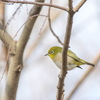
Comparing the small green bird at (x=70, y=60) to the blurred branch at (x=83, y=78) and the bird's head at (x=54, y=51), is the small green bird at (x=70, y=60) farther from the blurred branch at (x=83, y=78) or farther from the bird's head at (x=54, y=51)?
the blurred branch at (x=83, y=78)

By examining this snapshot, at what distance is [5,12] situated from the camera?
10.4ft

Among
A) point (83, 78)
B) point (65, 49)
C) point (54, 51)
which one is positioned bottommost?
point (65, 49)

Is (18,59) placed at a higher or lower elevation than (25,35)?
lower

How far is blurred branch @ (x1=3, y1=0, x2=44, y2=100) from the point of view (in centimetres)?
212

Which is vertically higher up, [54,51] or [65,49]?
[54,51]

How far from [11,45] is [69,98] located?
877 mm

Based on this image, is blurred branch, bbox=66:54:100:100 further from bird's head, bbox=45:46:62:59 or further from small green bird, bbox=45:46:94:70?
A: bird's head, bbox=45:46:62:59

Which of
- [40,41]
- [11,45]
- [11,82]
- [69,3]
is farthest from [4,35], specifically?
[40,41]

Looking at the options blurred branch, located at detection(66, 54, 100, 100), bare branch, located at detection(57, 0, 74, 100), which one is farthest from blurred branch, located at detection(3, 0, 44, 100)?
blurred branch, located at detection(66, 54, 100, 100)

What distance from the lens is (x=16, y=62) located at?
215 centimetres

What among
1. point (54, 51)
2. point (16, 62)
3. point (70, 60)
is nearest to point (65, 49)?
point (16, 62)

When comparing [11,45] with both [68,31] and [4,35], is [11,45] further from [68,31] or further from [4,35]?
[68,31]

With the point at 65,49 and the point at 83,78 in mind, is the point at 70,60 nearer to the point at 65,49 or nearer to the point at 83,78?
the point at 83,78

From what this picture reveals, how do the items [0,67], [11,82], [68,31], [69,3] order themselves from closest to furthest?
1. [69,3]
2. [68,31]
3. [11,82]
4. [0,67]
